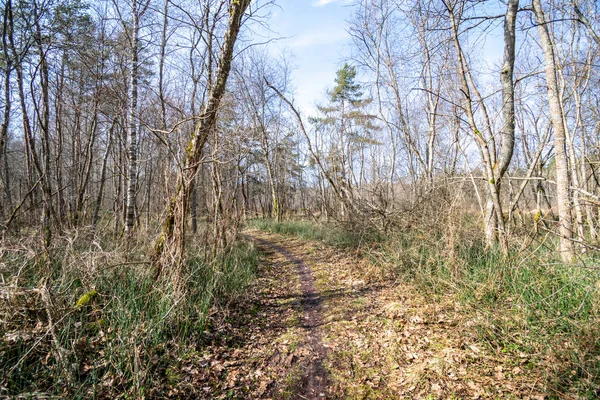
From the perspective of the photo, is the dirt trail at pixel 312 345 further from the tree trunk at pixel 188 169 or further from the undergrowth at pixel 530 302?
the tree trunk at pixel 188 169

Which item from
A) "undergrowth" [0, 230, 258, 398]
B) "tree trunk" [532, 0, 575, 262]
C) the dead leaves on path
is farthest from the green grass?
"undergrowth" [0, 230, 258, 398]

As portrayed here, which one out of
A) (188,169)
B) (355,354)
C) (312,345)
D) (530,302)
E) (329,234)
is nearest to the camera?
(530,302)

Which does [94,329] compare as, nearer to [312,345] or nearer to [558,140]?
[312,345]

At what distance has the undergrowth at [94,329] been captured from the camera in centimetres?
227

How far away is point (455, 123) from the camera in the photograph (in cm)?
476

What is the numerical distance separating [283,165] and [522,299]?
19854mm

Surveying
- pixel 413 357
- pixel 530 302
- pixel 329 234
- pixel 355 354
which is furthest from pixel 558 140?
pixel 329 234

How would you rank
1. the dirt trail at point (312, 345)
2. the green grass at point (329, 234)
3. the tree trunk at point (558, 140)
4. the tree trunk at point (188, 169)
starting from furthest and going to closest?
the green grass at point (329, 234) < the tree trunk at point (188, 169) < the tree trunk at point (558, 140) < the dirt trail at point (312, 345)

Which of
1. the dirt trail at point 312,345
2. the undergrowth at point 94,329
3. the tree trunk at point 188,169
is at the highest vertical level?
the tree trunk at point 188,169

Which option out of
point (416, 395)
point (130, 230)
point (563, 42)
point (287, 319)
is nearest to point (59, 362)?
point (287, 319)

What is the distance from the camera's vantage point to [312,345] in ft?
11.1

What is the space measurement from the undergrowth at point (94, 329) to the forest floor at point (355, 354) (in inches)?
13.5

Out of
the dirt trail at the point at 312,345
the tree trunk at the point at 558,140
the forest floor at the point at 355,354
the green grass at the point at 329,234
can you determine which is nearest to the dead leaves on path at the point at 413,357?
the forest floor at the point at 355,354

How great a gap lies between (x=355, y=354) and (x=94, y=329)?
3125mm
